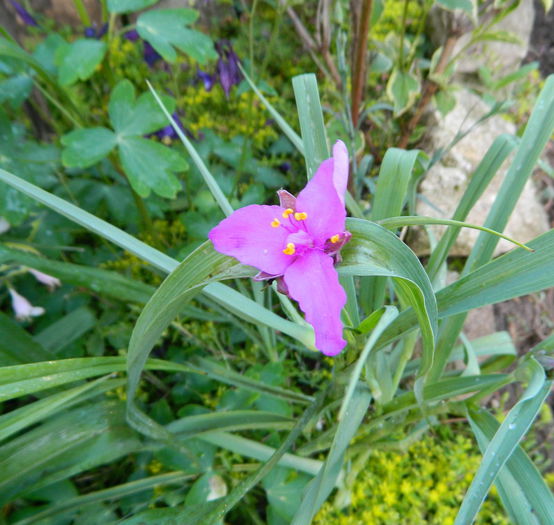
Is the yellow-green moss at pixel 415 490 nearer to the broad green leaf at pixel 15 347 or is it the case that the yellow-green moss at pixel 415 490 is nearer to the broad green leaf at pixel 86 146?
the broad green leaf at pixel 15 347

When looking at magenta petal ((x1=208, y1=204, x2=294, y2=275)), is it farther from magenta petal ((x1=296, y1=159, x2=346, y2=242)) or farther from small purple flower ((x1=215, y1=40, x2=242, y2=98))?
small purple flower ((x1=215, y1=40, x2=242, y2=98))

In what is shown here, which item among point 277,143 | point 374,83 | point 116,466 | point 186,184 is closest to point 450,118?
point 374,83

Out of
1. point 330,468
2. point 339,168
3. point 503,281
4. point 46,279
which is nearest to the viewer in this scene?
point 339,168

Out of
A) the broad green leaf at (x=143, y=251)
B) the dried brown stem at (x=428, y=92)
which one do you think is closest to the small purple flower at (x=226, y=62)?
the dried brown stem at (x=428, y=92)

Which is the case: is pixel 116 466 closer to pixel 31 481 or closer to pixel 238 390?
pixel 31 481

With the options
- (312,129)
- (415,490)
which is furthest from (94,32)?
(415,490)

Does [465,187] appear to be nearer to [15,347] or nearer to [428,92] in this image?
[428,92]
